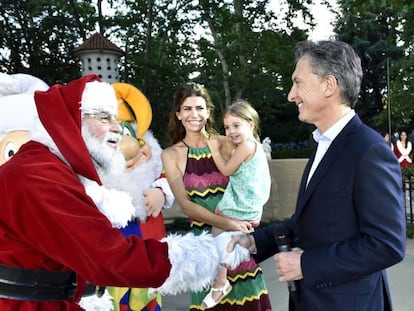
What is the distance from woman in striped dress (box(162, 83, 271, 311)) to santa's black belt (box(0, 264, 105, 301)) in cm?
137

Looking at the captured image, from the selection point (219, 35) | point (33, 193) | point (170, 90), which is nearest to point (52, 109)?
point (33, 193)

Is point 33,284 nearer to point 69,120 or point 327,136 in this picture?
point 69,120

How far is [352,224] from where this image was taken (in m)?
1.80

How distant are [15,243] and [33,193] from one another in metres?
0.25

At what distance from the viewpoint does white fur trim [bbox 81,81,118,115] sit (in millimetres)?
2053

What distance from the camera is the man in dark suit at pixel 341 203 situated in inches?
67.7

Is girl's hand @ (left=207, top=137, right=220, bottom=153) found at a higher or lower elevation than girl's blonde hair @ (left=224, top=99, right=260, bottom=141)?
lower

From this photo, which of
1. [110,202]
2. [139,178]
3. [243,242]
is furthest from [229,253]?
[139,178]

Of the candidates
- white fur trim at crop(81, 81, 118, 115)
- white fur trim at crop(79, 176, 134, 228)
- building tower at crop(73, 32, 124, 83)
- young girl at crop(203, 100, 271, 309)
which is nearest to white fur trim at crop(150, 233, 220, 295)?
white fur trim at crop(79, 176, 134, 228)

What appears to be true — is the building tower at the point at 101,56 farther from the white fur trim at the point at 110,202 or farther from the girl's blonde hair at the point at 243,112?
the white fur trim at the point at 110,202

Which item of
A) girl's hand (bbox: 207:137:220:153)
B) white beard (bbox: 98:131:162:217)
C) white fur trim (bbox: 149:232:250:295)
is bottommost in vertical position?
white fur trim (bbox: 149:232:250:295)

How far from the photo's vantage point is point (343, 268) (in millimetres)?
1738

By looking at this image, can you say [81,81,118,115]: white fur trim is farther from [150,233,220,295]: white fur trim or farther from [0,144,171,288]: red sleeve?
[150,233,220,295]: white fur trim

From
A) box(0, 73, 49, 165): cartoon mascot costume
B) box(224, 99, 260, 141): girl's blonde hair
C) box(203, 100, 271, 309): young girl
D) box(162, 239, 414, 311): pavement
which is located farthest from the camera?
box(162, 239, 414, 311): pavement
